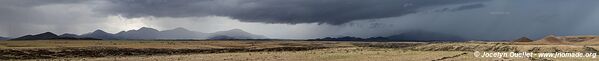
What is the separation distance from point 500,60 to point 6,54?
185 ft

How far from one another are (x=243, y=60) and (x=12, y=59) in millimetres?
26421

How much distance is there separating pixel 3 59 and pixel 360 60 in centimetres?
3837

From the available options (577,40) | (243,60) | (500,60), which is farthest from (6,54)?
(577,40)

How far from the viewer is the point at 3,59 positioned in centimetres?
7031

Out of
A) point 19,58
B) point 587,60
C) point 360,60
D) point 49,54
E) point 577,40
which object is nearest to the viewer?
point 587,60

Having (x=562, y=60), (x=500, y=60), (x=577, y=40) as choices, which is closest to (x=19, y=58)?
(x=500, y=60)

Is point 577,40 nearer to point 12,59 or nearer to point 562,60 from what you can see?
point 562,60

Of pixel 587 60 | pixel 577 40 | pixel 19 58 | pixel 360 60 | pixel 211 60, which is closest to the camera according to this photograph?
pixel 587 60

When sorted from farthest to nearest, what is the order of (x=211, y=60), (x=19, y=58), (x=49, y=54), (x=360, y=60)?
(x=49, y=54), (x=19, y=58), (x=211, y=60), (x=360, y=60)

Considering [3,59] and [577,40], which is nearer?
[3,59]

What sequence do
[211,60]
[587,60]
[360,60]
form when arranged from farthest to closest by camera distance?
[211,60] → [360,60] → [587,60]

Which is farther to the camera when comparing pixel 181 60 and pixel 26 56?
pixel 26 56

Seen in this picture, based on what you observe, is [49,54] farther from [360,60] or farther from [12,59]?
[360,60]

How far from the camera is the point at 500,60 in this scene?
51875mm
